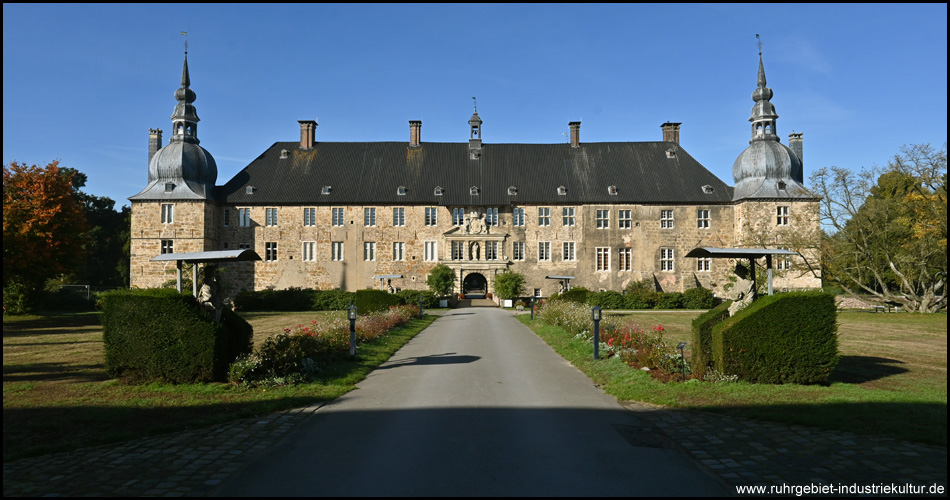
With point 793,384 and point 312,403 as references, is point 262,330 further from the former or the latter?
point 793,384

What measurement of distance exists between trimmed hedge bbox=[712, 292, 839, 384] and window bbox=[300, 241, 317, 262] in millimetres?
40102

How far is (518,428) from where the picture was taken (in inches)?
305

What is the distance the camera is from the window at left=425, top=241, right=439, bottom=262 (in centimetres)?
4750

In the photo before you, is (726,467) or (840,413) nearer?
(726,467)

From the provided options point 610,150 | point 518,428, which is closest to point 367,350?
point 518,428

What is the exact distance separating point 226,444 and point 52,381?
6.54 meters

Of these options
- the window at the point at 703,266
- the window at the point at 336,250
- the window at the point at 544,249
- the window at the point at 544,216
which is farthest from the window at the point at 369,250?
the window at the point at 703,266

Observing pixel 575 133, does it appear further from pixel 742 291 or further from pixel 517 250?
pixel 742 291

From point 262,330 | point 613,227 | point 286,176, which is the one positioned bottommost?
point 262,330

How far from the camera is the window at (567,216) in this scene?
47906 mm

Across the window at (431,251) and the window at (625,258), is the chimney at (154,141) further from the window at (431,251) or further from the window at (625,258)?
the window at (625,258)

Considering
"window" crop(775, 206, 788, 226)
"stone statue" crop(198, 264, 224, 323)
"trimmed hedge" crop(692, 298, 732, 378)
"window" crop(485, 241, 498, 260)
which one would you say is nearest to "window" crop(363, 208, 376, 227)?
"window" crop(485, 241, 498, 260)

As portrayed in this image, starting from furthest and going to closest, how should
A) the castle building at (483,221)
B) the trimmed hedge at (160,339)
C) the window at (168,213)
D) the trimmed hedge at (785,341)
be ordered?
the castle building at (483,221) < the window at (168,213) < the trimmed hedge at (160,339) < the trimmed hedge at (785,341)

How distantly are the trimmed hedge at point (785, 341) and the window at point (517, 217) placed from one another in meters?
37.2
